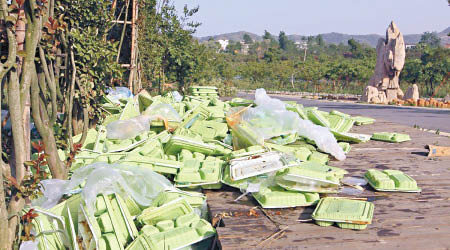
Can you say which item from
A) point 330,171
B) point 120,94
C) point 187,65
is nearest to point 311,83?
point 187,65

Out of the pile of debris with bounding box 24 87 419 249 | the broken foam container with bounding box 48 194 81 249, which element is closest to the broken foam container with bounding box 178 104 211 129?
the pile of debris with bounding box 24 87 419 249

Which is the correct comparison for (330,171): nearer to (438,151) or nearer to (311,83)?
(438,151)

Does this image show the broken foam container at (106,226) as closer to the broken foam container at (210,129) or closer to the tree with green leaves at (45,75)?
the tree with green leaves at (45,75)

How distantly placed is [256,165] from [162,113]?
1.94 m

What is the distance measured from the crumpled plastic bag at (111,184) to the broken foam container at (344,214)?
3.78ft

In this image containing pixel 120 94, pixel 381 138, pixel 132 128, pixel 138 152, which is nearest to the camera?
pixel 138 152

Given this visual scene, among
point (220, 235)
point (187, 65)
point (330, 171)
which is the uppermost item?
point (187, 65)

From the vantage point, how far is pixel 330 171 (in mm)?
3762

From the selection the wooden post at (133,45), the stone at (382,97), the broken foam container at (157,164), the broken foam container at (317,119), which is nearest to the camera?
the broken foam container at (157,164)

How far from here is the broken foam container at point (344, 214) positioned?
2803mm

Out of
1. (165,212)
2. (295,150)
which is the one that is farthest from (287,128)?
(165,212)

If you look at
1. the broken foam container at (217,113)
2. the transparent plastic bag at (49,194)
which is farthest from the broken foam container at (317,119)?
the transparent plastic bag at (49,194)

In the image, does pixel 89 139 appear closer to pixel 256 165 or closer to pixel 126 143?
pixel 126 143

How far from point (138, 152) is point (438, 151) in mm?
3241
